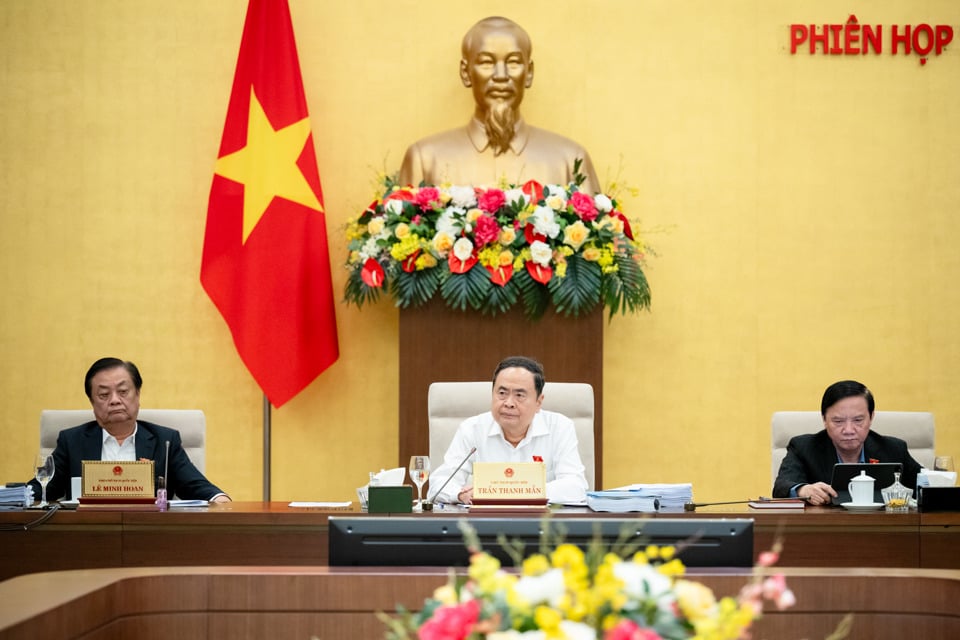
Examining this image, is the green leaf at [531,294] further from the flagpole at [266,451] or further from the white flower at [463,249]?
Result: the flagpole at [266,451]

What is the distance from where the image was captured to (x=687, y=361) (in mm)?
5488

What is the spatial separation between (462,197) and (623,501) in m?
1.86

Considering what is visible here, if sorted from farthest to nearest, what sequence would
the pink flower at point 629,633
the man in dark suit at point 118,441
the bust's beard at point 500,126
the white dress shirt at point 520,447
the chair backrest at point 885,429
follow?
the bust's beard at point 500,126, the chair backrest at point 885,429, the man in dark suit at point 118,441, the white dress shirt at point 520,447, the pink flower at point 629,633

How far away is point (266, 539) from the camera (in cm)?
312

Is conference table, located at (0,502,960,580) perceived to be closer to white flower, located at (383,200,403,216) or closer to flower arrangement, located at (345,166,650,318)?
flower arrangement, located at (345,166,650,318)

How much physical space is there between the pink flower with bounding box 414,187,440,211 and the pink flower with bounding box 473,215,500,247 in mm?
200

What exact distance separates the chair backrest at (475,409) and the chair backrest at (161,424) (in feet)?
2.62

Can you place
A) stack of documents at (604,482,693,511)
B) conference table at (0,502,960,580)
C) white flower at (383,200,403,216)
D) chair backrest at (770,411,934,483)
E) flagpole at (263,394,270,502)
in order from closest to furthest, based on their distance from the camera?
conference table at (0,502,960,580)
stack of documents at (604,482,693,511)
chair backrest at (770,411,934,483)
white flower at (383,200,403,216)
flagpole at (263,394,270,502)

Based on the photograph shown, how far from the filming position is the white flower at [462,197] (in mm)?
4699

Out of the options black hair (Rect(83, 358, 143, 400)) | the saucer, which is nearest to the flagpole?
black hair (Rect(83, 358, 143, 400))

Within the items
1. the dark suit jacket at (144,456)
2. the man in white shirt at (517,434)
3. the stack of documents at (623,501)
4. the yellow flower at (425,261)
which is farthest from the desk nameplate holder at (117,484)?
the yellow flower at (425,261)

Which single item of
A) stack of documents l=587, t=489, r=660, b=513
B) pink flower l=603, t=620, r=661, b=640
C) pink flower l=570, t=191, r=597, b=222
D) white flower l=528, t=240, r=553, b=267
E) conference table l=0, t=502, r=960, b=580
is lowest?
conference table l=0, t=502, r=960, b=580

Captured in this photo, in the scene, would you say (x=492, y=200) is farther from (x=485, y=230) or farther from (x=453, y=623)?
(x=453, y=623)

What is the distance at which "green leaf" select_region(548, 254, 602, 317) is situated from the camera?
186 inches
